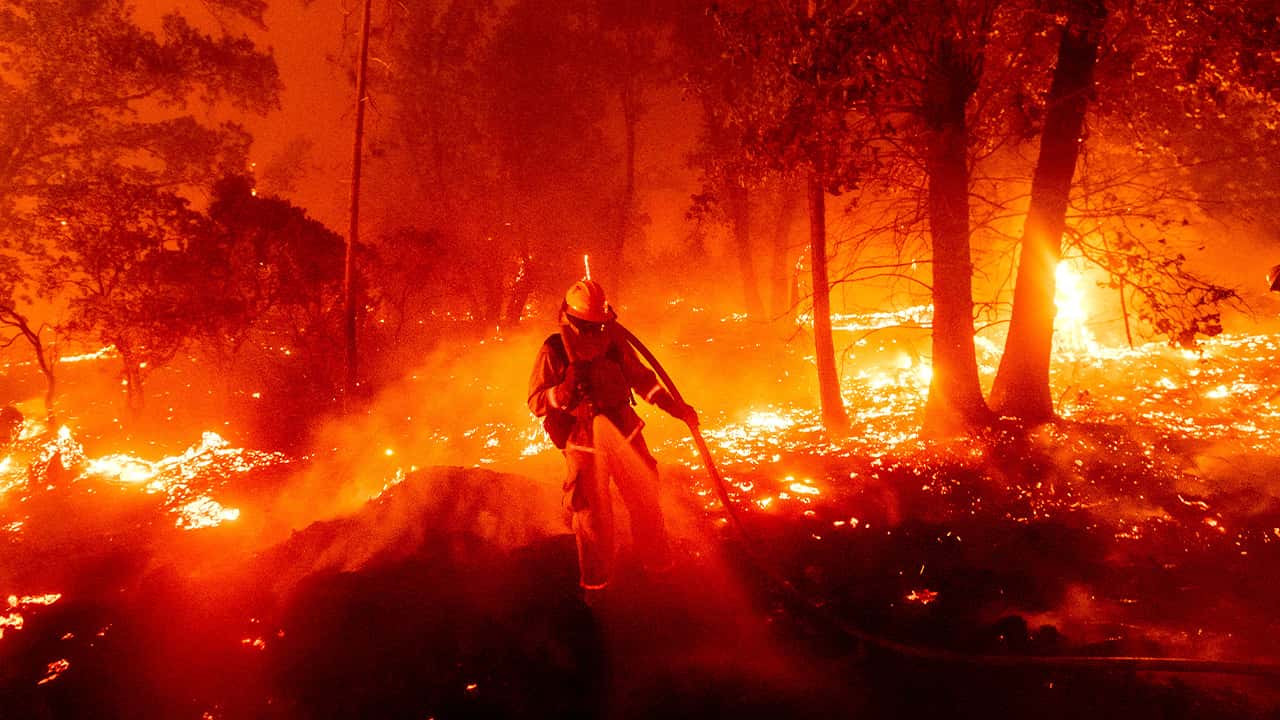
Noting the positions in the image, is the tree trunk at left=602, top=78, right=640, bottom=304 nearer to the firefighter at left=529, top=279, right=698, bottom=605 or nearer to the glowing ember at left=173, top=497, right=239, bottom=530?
the glowing ember at left=173, top=497, right=239, bottom=530

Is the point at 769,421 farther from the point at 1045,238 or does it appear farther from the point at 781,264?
the point at 781,264

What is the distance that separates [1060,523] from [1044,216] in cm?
416

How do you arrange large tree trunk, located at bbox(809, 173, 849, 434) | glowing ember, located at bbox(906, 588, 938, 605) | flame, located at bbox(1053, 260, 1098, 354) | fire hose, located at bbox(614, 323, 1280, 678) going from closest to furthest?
fire hose, located at bbox(614, 323, 1280, 678) < glowing ember, located at bbox(906, 588, 938, 605) < large tree trunk, located at bbox(809, 173, 849, 434) < flame, located at bbox(1053, 260, 1098, 354)

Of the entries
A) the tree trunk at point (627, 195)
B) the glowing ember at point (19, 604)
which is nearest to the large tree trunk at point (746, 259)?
the tree trunk at point (627, 195)

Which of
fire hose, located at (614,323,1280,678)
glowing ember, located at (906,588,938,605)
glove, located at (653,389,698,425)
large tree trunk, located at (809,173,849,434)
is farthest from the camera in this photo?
large tree trunk, located at (809,173,849,434)

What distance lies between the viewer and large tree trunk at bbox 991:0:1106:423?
26.5 feet

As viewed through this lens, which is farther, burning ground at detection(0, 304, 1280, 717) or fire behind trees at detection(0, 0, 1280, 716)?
fire behind trees at detection(0, 0, 1280, 716)

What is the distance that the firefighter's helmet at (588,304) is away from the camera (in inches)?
207

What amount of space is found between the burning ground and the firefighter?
0.58 m

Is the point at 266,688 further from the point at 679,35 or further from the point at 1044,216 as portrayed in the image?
the point at 679,35

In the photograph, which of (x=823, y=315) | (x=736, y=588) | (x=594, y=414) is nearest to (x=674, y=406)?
(x=594, y=414)

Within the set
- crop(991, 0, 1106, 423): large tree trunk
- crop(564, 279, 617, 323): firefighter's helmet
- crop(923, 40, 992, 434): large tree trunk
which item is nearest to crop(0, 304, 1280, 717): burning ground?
crop(923, 40, 992, 434): large tree trunk

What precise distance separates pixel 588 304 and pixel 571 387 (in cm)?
68

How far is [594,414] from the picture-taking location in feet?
17.8
